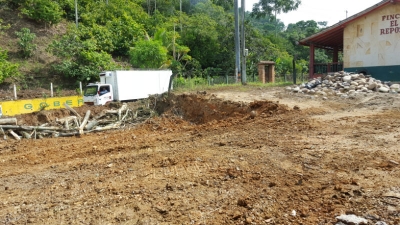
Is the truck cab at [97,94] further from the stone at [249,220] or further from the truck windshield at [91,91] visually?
the stone at [249,220]

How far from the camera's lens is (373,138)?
21.4 feet

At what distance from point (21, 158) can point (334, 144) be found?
8.28 meters

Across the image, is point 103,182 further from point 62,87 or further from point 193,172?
point 62,87

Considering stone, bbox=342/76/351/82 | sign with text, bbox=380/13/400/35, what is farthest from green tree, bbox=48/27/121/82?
sign with text, bbox=380/13/400/35

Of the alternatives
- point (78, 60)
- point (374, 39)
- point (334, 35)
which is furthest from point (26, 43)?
point (374, 39)

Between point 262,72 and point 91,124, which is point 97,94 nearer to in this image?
point 91,124

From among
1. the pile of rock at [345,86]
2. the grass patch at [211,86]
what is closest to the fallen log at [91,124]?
the grass patch at [211,86]

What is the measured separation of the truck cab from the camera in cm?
1702

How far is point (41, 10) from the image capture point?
95.4ft

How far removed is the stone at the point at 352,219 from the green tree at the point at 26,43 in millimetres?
29450

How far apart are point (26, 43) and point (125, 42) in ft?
31.1

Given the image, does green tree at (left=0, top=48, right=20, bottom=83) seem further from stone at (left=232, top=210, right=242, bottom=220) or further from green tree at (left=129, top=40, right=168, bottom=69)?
stone at (left=232, top=210, right=242, bottom=220)

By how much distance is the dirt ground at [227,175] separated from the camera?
3.83 m

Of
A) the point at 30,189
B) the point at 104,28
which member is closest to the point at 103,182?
the point at 30,189
